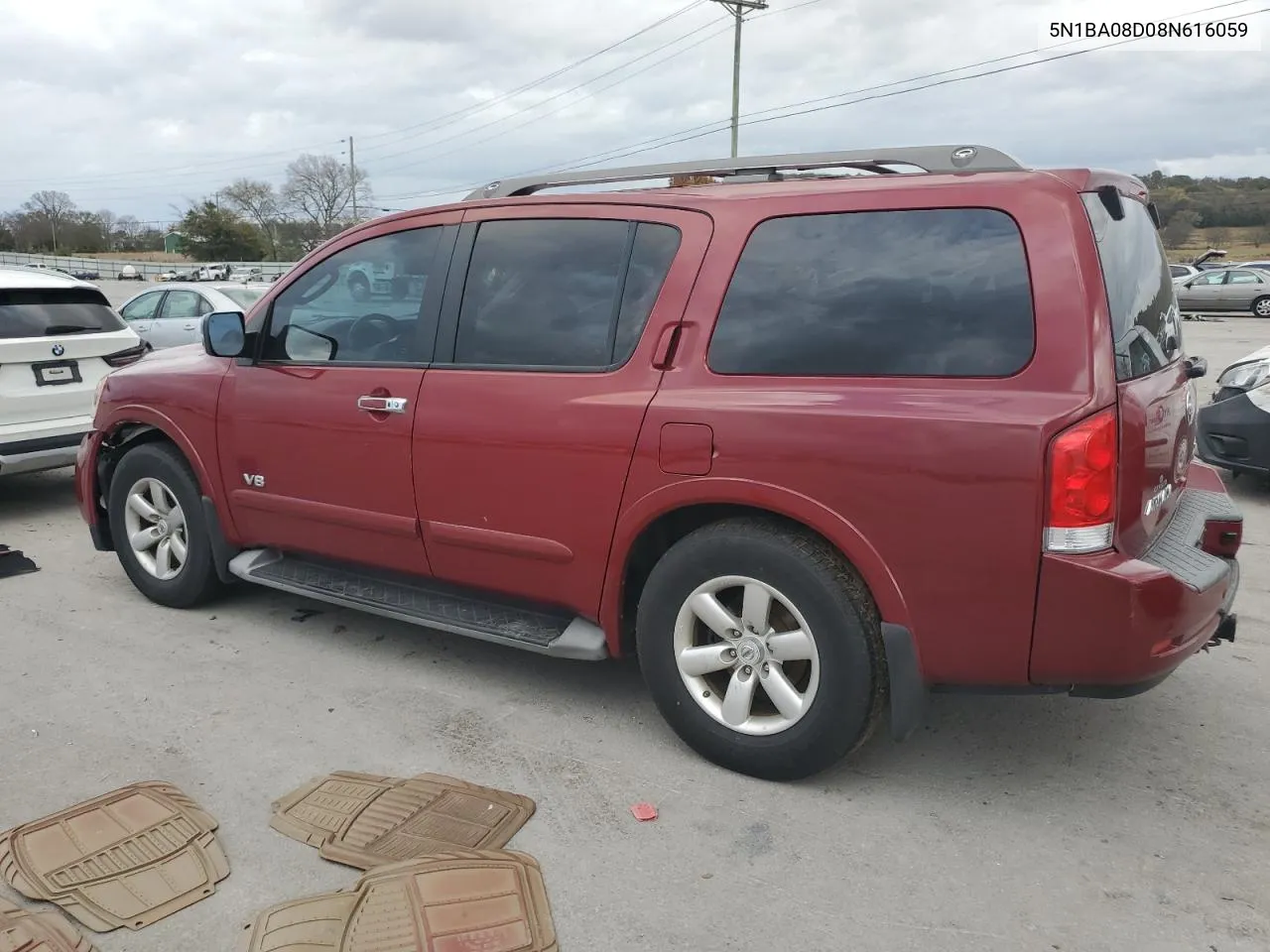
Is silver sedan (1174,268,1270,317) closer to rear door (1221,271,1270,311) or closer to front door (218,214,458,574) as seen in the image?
rear door (1221,271,1270,311)

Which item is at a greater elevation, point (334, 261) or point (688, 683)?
point (334, 261)

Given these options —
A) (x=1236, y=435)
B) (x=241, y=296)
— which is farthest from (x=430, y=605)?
(x=241, y=296)

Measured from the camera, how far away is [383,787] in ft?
10.4

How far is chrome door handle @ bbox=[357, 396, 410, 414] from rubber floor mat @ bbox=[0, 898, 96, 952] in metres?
1.91

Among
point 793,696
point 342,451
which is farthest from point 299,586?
point 793,696

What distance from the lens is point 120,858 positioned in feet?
9.11

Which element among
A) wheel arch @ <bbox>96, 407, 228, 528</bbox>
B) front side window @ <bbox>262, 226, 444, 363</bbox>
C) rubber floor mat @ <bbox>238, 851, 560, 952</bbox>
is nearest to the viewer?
rubber floor mat @ <bbox>238, 851, 560, 952</bbox>

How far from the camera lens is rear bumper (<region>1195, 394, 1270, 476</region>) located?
6.51 m

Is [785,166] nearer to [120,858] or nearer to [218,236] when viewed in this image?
[120,858]

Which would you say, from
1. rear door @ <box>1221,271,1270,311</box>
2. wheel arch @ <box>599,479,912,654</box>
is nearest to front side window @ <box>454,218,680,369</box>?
wheel arch @ <box>599,479,912,654</box>

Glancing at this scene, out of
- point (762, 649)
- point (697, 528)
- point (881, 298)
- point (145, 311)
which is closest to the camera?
point (881, 298)

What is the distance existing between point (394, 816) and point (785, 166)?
242 centimetres

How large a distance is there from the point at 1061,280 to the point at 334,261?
2.85 meters

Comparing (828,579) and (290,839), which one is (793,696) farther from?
(290,839)
